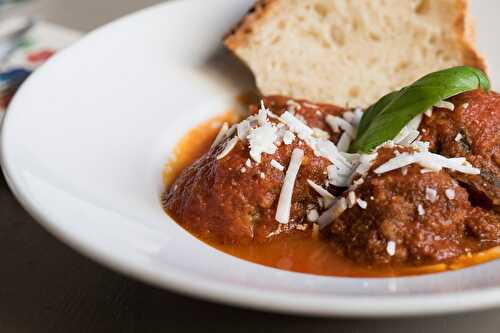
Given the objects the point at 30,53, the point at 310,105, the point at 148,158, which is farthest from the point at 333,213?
the point at 30,53

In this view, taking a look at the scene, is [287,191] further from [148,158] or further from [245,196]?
[148,158]

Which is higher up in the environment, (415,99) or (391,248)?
(415,99)

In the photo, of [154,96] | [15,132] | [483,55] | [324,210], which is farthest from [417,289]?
[483,55]

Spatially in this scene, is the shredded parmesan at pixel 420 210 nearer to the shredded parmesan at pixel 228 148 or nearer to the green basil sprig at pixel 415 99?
the green basil sprig at pixel 415 99

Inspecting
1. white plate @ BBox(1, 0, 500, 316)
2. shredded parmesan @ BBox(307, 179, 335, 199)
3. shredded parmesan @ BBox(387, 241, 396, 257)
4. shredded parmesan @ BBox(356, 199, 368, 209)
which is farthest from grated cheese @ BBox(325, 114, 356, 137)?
white plate @ BBox(1, 0, 500, 316)

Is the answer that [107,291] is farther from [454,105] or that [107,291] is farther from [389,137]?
[454,105]

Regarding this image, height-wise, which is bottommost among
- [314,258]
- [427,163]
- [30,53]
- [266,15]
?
[30,53]
